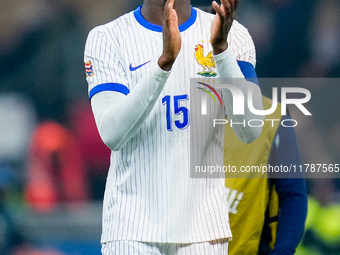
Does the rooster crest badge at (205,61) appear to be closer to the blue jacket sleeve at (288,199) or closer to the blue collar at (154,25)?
the blue collar at (154,25)

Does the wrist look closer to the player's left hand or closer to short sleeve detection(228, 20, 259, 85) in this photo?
the player's left hand

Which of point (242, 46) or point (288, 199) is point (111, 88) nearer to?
point (242, 46)

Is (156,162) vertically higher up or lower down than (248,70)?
lower down

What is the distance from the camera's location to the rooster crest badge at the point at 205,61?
6.28 feet

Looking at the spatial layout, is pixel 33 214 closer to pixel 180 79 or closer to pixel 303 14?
pixel 303 14

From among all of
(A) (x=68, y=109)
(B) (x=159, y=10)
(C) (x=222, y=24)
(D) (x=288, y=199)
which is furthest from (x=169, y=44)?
(A) (x=68, y=109)

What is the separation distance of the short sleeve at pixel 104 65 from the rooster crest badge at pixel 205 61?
0.22 m

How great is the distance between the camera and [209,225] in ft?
6.14

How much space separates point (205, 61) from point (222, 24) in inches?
7.3

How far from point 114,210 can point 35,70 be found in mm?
2365

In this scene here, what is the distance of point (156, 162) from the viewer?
6.05 ft

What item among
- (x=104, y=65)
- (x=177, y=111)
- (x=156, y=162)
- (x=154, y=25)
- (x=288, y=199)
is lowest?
(x=288, y=199)

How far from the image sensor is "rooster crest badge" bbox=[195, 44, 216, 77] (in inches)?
75.4

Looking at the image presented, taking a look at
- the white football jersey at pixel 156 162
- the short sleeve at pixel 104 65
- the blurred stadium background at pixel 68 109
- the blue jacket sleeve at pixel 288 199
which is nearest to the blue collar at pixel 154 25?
the white football jersey at pixel 156 162
